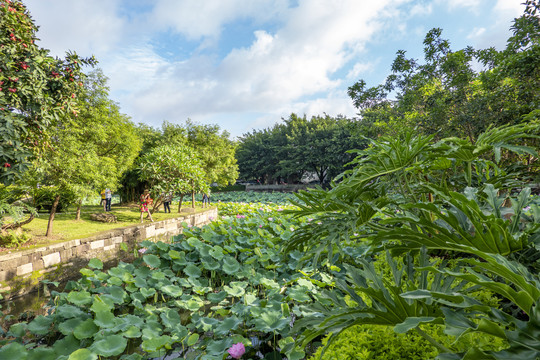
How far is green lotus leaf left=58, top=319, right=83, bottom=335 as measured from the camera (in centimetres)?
201

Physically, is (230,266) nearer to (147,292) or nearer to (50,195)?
(147,292)

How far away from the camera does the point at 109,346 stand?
5.70 ft

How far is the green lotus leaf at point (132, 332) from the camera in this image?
193cm

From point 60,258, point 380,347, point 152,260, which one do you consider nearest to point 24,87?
point 60,258

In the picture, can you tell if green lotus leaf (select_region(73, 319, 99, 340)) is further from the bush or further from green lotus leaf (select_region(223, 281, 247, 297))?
the bush

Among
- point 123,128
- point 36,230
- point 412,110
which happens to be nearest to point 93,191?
point 36,230

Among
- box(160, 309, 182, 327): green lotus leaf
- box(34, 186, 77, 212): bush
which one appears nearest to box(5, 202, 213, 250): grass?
box(34, 186, 77, 212): bush

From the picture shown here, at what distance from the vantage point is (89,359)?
1566mm

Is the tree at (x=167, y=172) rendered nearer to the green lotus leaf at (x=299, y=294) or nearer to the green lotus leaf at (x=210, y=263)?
the green lotus leaf at (x=210, y=263)

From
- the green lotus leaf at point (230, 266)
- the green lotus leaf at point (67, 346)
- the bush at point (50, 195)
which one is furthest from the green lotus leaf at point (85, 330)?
the bush at point (50, 195)

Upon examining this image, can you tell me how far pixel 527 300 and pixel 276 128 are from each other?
2984 cm

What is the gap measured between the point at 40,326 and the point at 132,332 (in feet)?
2.93

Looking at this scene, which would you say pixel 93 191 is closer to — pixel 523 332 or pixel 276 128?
pixel 523 332

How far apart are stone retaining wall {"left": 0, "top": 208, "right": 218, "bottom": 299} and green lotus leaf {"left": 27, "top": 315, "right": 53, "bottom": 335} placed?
1311 millimetres
